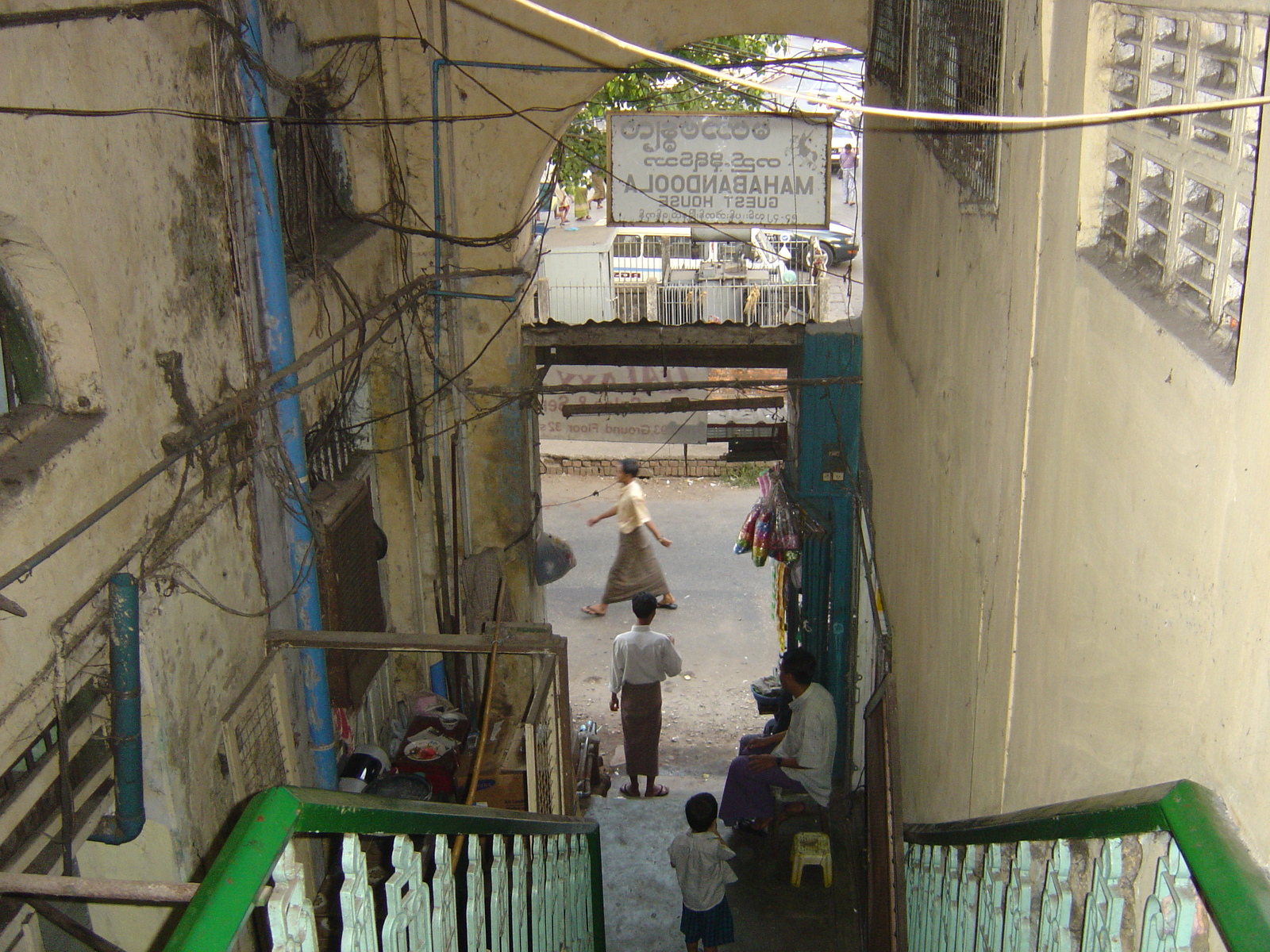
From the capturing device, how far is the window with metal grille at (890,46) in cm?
571

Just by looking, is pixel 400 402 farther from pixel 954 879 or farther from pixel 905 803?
pixel 954 879

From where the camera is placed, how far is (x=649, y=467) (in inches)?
664

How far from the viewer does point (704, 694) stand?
Result: 1098cm

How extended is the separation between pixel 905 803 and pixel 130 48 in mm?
5060

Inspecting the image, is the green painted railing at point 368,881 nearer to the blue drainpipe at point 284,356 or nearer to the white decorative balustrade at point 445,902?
the white decorative balustrade at point 445,902

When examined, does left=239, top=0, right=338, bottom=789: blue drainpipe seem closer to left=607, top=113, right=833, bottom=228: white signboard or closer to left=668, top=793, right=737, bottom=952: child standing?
left=668, top=793, right=737, bottom=952: child standing

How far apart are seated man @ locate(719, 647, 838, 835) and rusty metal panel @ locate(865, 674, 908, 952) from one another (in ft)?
1.63

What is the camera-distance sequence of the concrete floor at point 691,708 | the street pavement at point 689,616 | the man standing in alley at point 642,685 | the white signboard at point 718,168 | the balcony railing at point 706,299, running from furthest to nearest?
the balcony railing at point 706,299, the street pavement at point 689,616, the man standing in alley at point 642,685, the white signboard at point 718,168, the concrete floor at point 691,708

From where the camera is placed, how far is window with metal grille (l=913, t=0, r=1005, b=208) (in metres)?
3.48

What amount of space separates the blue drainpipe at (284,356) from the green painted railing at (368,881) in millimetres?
2640

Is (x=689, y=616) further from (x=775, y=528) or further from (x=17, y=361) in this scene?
(x=17, y=361)

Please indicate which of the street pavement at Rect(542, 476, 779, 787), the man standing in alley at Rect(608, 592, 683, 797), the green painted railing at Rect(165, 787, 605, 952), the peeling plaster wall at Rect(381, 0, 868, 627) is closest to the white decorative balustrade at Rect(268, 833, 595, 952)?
the green painted railing at Rect(165, 787, 605, 952)

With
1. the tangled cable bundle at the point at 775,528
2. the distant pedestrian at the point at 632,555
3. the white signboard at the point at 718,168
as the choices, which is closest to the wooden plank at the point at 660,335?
the white signboard at the point at 718,168

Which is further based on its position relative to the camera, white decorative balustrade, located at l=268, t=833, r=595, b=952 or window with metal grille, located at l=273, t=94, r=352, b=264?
window with metal grille, located at l=273, t=94, r=352, b=264
